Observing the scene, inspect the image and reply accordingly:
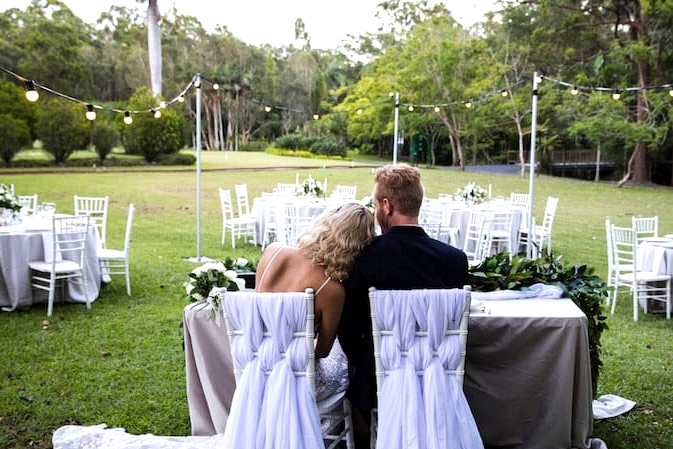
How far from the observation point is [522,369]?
3.23 metres

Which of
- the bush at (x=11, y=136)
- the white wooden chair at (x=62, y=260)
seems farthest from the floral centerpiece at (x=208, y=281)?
the bush at (x=11, y=136)

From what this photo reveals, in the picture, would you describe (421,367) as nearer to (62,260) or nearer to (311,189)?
(62,260)

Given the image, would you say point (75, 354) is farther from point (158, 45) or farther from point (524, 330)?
point (158, 45)

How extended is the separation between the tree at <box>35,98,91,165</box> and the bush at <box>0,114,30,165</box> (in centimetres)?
69

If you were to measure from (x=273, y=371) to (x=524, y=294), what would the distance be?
1.65 meters

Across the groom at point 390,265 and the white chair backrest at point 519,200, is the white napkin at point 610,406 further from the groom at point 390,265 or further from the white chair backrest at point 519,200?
the white chair backrest at point 519,200

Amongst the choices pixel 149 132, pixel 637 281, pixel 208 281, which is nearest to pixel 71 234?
pixel 208 281

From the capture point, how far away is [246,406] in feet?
8.86

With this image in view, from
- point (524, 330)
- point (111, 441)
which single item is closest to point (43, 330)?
point (111, 441)

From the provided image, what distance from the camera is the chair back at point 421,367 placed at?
259 centimetres

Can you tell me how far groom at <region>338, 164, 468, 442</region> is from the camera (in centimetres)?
277

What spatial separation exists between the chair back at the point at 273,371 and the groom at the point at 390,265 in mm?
325

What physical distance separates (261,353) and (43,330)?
3823mm

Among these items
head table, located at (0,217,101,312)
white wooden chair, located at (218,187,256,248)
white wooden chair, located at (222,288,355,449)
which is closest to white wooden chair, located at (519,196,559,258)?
white wooden chair, located at (218,187,256,248)
